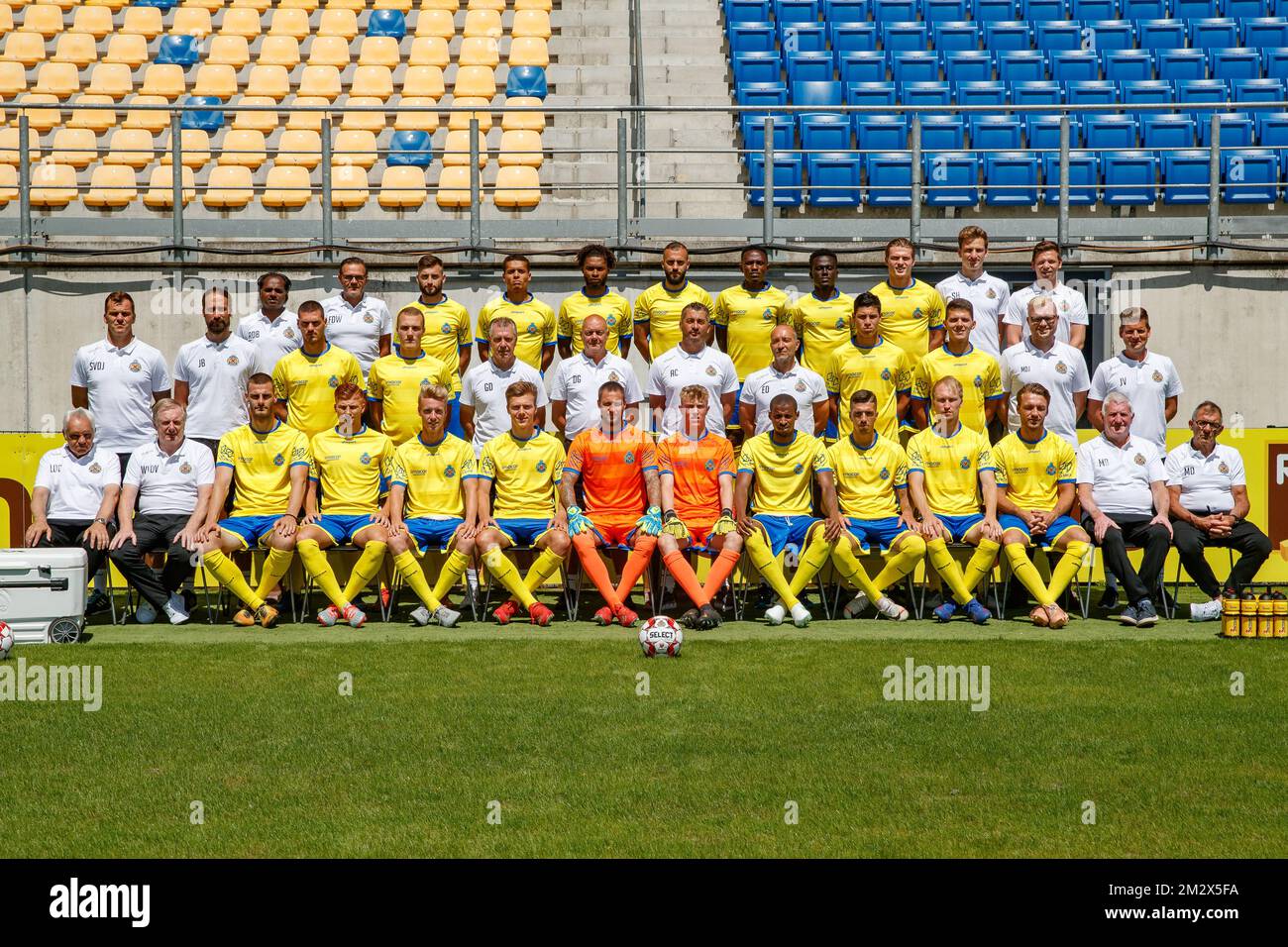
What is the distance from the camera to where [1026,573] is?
37.4 feet

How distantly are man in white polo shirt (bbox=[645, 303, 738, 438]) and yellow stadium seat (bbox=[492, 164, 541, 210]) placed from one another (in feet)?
16.2

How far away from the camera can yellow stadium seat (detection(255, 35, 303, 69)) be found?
20.3 meters

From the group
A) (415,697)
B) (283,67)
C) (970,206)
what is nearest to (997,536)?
(415,697)

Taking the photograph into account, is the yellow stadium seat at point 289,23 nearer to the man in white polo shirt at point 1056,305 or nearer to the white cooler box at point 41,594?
the man in white polo shirt at point 1056,305

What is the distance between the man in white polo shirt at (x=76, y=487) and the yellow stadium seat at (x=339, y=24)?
33.3 feet

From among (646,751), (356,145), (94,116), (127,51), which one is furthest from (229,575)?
(127,51)

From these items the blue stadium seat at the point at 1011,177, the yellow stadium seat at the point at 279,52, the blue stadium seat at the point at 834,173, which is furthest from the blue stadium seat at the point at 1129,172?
the yellow stadium seat at the point at 279,52

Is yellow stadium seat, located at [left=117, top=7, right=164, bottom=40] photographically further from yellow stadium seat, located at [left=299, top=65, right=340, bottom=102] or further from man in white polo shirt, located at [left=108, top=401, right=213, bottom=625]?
man in white polo shirt, located at [left=108, top=401, right=213, bottom=625]

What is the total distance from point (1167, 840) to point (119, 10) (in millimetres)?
19299

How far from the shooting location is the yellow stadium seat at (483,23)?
2034cm

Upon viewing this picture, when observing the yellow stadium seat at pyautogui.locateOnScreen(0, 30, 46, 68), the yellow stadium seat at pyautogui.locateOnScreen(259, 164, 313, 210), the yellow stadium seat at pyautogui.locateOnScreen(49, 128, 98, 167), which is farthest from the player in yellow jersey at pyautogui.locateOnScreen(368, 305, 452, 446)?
the yellow stadium seat at pyautogui.locateOnScreen(0, 30, 46, 68)

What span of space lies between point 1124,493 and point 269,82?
12413 millimetres

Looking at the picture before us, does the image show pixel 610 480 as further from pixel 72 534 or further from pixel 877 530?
pixel 72 534
